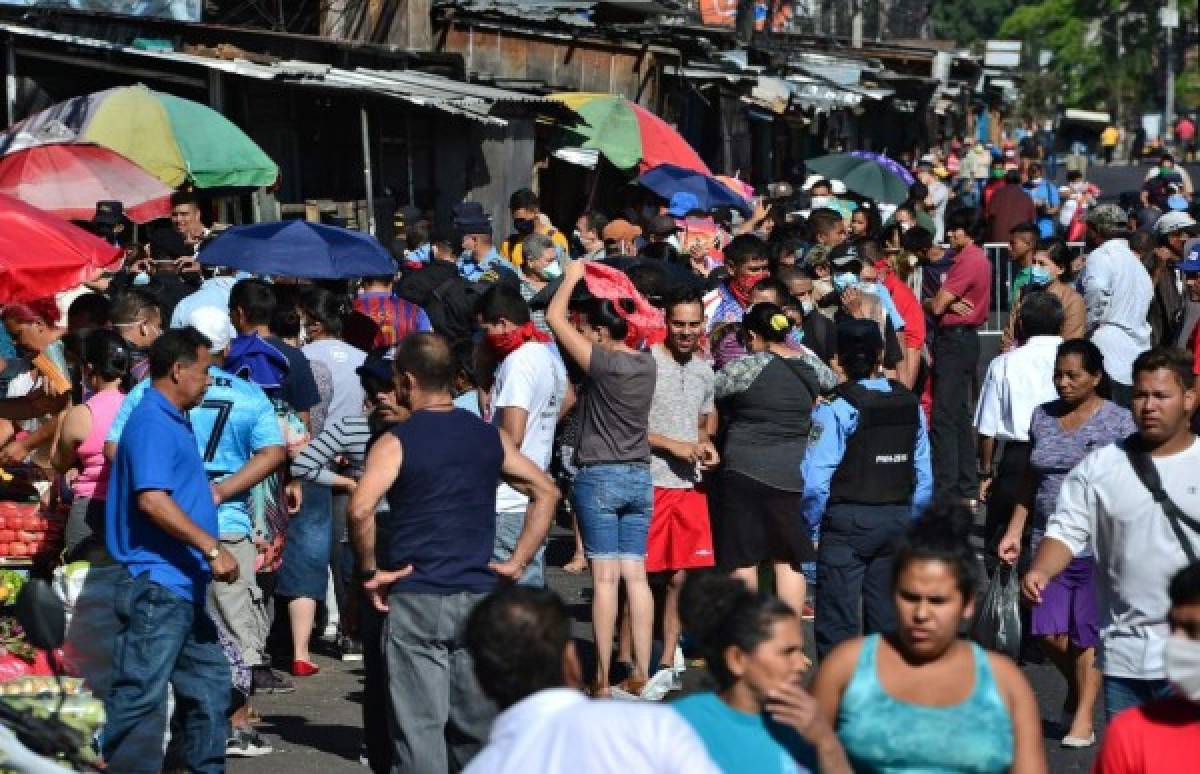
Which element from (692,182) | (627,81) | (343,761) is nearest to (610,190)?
(627,81)

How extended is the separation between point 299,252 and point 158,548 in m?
4.45

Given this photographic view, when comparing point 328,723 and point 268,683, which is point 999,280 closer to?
point 268,683

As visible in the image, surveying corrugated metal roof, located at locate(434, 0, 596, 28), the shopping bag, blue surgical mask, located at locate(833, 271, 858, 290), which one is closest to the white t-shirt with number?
the shopping bag

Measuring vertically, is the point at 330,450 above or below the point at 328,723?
above

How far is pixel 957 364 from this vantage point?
15.9 metres

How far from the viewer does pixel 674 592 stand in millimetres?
10727

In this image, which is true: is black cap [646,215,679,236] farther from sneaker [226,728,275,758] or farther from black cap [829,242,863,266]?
sneaker [226,728,275,758]

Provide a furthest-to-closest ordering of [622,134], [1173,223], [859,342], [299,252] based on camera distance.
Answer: [622,134]
[1173,223]
[299,252]
[859,342]

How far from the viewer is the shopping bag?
9203mm

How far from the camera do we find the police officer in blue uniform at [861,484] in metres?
9.76

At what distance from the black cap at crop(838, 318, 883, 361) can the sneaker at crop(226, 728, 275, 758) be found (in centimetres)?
302

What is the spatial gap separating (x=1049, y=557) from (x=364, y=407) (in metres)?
4.47

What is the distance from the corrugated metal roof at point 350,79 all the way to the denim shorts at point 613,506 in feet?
22.7

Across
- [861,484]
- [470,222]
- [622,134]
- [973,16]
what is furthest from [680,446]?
[973,16]
